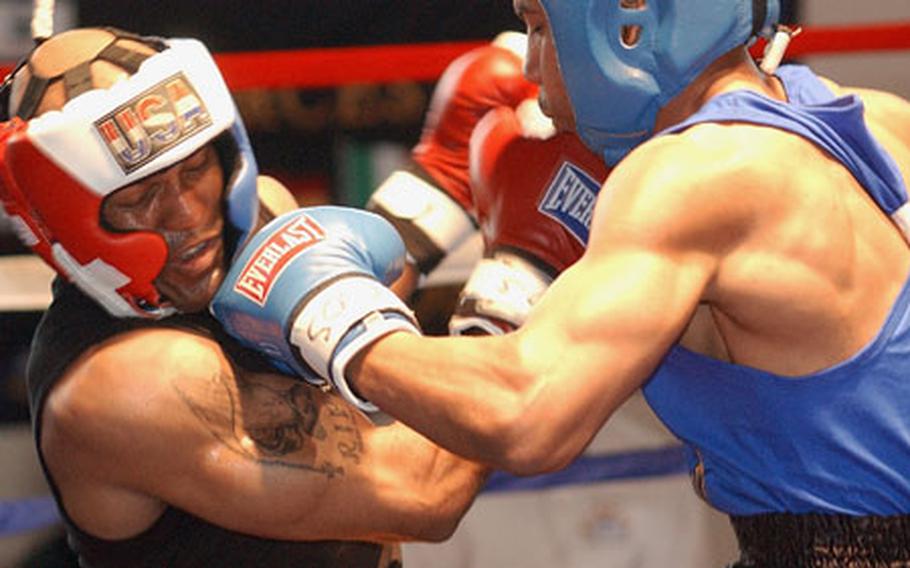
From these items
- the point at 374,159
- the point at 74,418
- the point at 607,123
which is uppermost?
the point at 607,123

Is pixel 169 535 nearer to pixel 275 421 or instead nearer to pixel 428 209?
pixel 275 421

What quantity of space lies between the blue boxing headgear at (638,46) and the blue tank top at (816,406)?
0.23 feet

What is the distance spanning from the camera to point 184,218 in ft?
6.47

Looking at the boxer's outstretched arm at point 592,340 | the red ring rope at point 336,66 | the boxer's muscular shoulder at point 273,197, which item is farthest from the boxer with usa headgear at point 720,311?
the red ring rope at point 336,66

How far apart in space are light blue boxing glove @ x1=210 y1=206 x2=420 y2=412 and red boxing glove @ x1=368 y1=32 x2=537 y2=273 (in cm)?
34

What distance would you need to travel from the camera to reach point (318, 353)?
1659 mm

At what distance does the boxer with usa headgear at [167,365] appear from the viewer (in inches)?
74.6

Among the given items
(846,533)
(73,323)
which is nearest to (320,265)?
(73,323)

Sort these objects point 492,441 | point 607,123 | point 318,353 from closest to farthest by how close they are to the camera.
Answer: point 492,441, point 318,353, point 607,123

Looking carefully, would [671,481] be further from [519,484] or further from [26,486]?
[26,486]

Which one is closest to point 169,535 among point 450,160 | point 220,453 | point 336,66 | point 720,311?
point 220,453

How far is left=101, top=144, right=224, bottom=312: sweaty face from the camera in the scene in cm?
195

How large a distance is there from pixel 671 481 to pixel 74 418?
1444mm

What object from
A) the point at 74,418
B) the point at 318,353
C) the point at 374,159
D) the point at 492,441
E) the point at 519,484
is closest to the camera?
the point at 492,441
